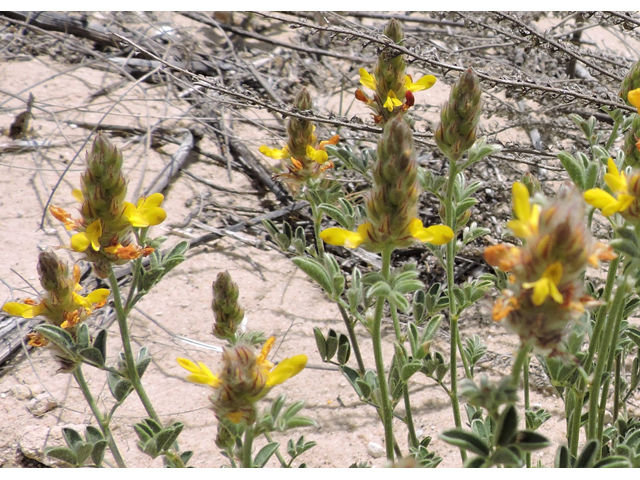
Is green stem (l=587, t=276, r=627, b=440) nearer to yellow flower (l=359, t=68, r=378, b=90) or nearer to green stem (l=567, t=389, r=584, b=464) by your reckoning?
green stem (l=567, t=389, r=584, b=464)

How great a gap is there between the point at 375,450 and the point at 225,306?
45.8 inches

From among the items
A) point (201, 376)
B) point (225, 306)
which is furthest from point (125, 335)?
point (201, 376)

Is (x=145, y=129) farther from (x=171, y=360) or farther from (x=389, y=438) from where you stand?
(x=389, y=438)

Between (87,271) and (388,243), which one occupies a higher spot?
(388,243)

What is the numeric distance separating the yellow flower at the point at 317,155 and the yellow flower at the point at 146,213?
0.64 m

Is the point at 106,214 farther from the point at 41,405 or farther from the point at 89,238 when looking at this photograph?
the point at 41,405

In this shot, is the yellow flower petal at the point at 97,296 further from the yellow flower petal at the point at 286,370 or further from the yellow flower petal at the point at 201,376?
the yellow flower petal at the point at 286,370

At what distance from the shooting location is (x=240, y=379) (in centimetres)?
111

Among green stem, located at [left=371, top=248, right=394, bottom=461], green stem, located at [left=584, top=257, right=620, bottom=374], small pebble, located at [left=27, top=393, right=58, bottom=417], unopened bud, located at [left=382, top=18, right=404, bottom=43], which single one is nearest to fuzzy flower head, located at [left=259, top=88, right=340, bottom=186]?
unopened bud, located at [left=382, top=18, right=404, bottom=43]

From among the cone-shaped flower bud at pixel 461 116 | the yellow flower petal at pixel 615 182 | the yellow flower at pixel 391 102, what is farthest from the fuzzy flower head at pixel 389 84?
the yellow flower petal at pixel 615 182

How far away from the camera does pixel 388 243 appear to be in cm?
122

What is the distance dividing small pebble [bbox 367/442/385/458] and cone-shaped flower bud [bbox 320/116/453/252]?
55.2 inches

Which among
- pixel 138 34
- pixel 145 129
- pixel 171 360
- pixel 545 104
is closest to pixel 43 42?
pixel 138 34

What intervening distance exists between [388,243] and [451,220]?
49cm
